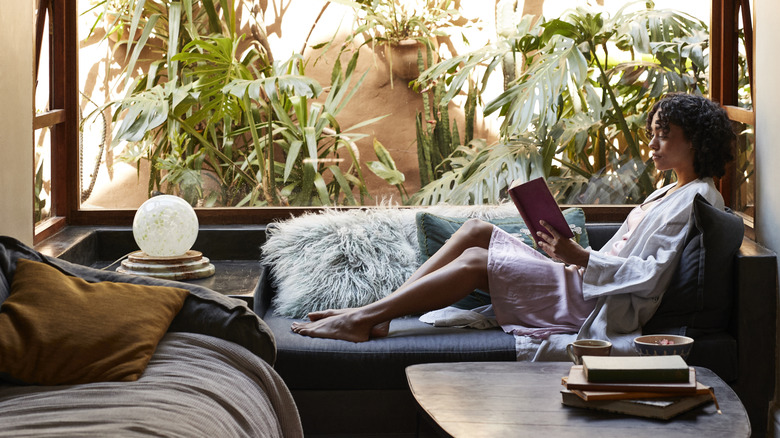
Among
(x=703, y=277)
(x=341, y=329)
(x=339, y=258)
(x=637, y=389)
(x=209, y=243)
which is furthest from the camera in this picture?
(x=209, y=243)

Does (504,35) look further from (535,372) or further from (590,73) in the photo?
(535,372)

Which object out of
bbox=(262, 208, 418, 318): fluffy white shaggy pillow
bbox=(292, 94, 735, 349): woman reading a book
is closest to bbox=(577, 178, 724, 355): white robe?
bbox=(292, 94, 735, 349): woman reading a book

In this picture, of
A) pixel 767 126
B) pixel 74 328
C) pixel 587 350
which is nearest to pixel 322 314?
pixel 74 328

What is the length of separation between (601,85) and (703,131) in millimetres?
893

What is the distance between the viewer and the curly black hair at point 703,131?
291cm

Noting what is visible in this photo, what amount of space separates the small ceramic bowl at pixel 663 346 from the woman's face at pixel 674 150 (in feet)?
3.43

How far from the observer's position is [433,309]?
2.85 meters

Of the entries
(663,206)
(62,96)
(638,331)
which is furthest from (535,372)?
(62,96)

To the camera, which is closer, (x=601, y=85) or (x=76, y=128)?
(x=76, y=128)

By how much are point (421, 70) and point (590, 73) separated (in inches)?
29.2

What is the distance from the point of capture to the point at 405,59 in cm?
379

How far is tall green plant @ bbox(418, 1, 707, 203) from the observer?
365 centimetres

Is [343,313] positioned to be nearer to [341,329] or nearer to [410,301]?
[341,329]

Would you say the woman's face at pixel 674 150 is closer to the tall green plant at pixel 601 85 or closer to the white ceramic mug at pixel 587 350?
the tall green plant at pixel 601 85
